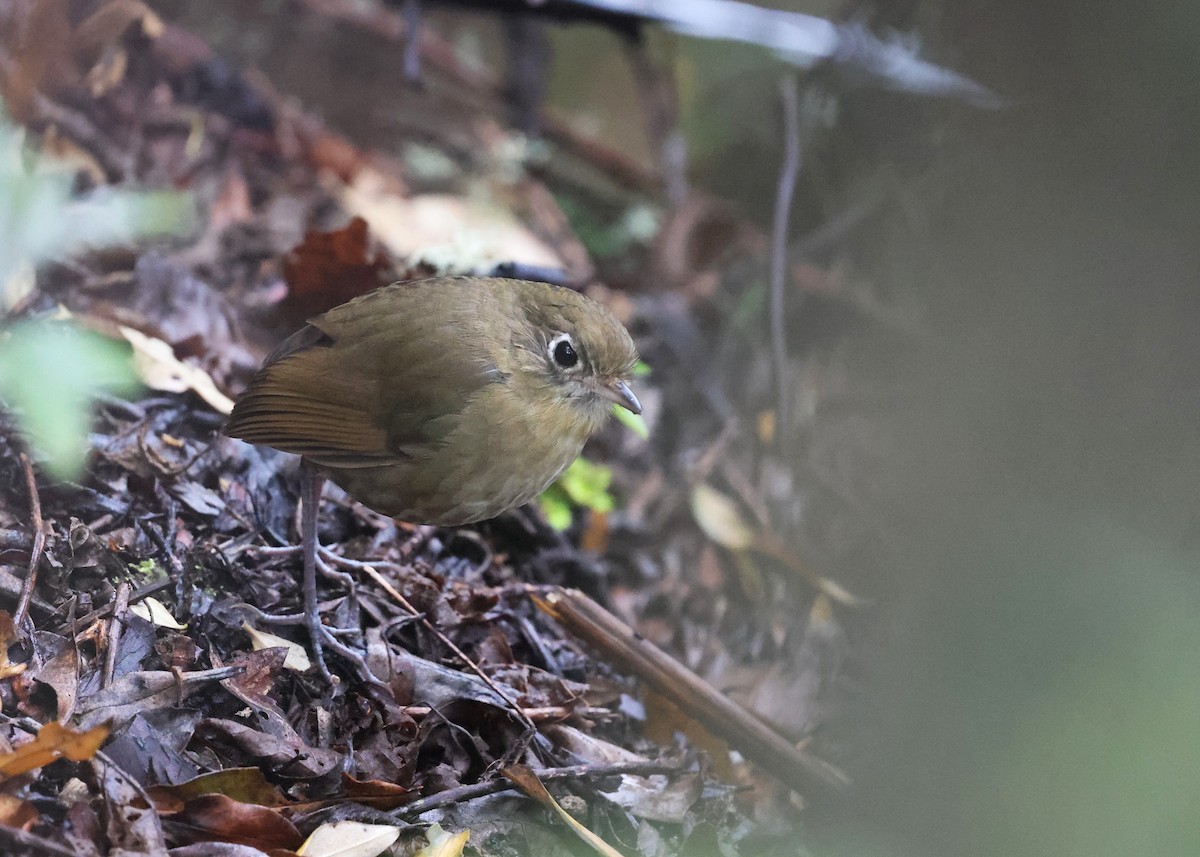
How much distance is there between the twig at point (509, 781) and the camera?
2.29 metres

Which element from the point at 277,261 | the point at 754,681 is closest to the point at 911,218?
the point at 754,681

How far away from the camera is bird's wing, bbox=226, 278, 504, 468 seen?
259cm

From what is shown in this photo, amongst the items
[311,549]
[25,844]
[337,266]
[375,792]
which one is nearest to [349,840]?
[375,792]

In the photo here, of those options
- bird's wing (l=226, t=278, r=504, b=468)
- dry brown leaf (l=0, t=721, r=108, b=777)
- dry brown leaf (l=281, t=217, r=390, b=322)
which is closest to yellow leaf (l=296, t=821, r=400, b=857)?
dry brown leaf (l=0, t=721, r=108, b=777)

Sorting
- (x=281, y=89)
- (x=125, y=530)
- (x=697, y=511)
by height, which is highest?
(x=281, y=89)

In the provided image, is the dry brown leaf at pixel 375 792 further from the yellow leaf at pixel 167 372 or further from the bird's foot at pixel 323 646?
the yellow leaf at pixel 167 372

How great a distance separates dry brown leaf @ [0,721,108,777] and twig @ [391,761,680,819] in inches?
28.0

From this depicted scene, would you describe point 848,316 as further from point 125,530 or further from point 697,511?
point 125,530

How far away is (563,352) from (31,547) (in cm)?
143

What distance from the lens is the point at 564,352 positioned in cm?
265

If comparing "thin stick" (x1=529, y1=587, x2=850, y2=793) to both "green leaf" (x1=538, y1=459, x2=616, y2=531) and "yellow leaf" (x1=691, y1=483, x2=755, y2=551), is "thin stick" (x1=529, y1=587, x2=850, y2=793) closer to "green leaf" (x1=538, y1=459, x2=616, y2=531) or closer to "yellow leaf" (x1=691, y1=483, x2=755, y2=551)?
"green leaf" (x1=538, y1=459, x2=616, y2=531)

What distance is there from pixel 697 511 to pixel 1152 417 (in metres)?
2.76

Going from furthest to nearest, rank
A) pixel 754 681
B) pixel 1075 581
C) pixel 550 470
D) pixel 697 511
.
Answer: pixel 697 511 < pixel 754 681 < pixel 550 470 < pixel 1075 581

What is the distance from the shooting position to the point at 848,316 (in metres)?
6.08
